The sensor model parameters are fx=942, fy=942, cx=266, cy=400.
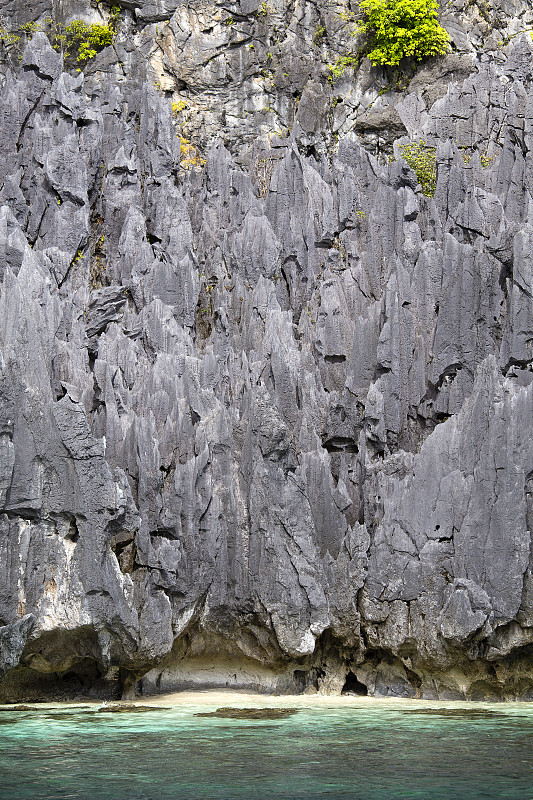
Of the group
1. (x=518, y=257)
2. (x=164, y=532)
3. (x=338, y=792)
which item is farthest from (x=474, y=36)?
Answer: (x=338, y=792)

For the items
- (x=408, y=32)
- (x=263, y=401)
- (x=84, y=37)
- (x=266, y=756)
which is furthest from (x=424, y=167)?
(x=266, y=756)

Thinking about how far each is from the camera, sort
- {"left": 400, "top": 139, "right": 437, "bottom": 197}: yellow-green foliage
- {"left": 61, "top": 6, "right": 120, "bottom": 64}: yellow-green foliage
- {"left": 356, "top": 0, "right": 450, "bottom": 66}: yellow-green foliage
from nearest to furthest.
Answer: {"left": 400, "top": 139, "right": 437, "bottom": 197}: yellow-green foliage
{"left": 356, "top": 0, "right": 450, "bottom": 66}: yellow-green foliage
{"left": 61, "top": 6, "right": 120, "bottom": 64}: yellow-green foliage

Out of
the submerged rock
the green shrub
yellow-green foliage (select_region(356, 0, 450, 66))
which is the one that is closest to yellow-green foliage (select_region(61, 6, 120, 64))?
the green shrub

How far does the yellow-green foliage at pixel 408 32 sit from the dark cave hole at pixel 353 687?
22.4 m

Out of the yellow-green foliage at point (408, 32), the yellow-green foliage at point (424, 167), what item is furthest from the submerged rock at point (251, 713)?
the yellow-green foliage at point (408, 32)

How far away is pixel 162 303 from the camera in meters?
25.1

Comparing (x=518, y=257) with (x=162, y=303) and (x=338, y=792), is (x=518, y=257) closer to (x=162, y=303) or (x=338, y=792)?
(x=162, y=303)

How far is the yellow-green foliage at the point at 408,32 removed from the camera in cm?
3347

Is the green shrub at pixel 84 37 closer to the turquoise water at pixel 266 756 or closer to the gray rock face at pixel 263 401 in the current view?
the gray rock face at pixel 263 401

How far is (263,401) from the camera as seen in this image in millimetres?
20875

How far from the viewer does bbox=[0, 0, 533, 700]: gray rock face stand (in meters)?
18.2

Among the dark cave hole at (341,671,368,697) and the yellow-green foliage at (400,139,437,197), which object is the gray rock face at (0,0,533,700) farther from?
the yellow-green foliage at (400,139,437,197)

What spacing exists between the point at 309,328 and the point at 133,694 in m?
10.5

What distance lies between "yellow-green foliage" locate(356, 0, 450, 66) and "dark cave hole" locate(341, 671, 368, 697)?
22.4 meters
